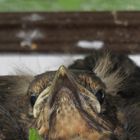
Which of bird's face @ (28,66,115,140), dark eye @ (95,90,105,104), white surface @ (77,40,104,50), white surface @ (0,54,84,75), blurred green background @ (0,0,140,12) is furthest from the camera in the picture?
blurred green background @ (0,0,140,12)

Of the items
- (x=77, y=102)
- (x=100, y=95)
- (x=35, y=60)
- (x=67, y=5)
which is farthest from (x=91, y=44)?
(x=77, y=102)

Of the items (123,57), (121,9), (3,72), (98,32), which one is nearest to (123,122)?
(123,57)

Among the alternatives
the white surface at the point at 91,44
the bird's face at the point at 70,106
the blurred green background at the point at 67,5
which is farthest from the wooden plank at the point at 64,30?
the bird's face at the point at 70,106

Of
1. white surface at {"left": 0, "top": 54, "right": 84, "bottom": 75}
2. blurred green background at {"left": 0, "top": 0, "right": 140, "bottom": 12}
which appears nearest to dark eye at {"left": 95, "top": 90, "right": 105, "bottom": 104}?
white surface at {"left": 0, "top": 54, "right": 84, "bottom": 75}

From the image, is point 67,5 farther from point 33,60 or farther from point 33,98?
point 33,98

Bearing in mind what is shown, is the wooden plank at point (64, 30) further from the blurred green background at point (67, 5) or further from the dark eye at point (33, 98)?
the dark eye at point (33, 98)

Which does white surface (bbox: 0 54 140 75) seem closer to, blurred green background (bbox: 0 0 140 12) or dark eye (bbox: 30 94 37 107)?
blurred green background (bbox: 0 0 140 12)

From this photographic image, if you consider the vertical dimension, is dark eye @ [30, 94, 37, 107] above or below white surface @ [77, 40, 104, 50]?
below
